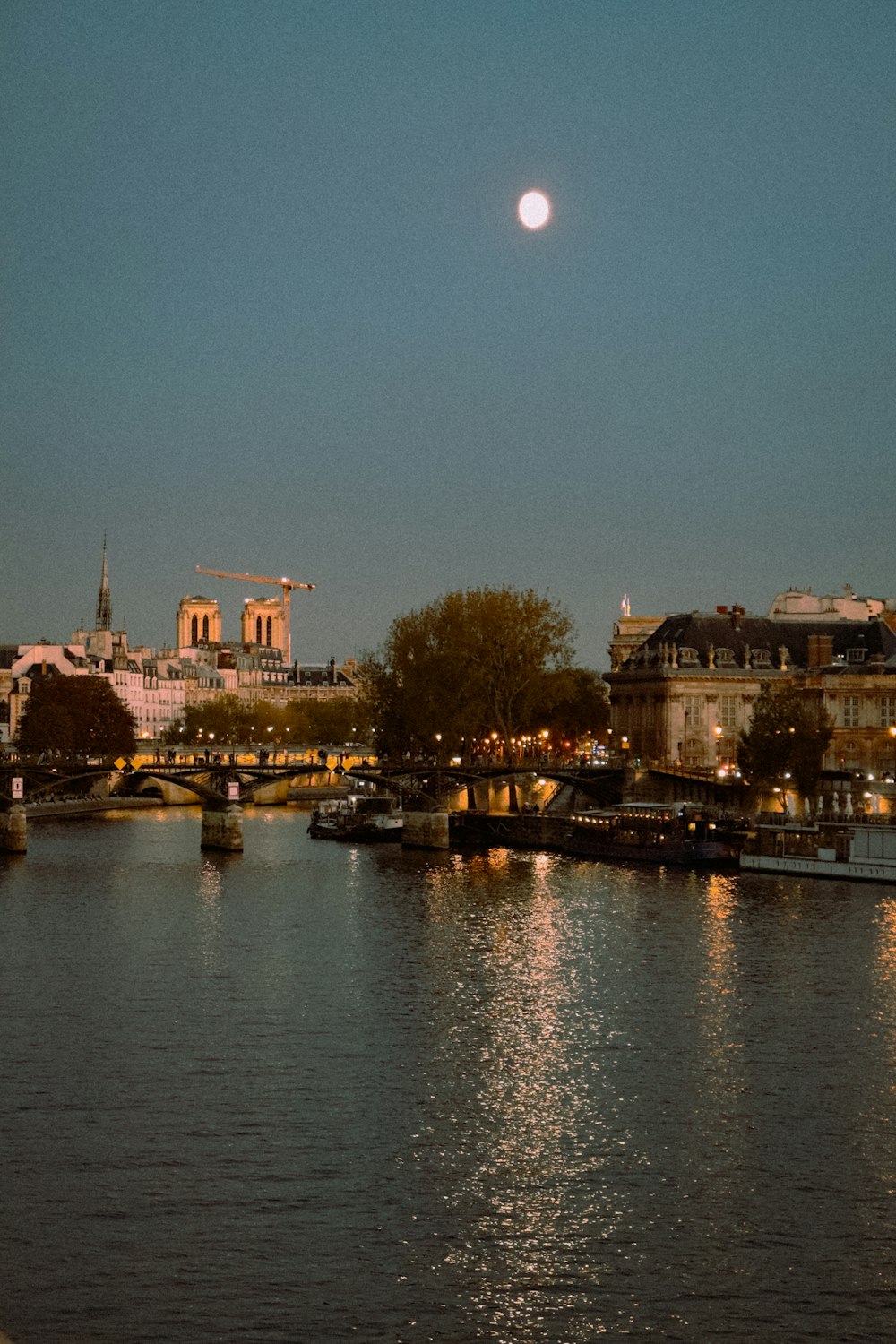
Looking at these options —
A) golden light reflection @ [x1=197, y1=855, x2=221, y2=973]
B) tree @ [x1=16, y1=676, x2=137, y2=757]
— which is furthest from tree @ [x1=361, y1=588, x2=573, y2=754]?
tree @ [x1=16, y1=676, x2=137, y2=757]

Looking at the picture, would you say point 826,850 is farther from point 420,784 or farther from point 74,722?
point 74,722

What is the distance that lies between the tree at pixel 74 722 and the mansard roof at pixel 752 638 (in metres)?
43.3

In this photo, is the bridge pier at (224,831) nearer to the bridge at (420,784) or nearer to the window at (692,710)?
the bridge at (420,784)

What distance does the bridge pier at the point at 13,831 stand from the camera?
77.9m

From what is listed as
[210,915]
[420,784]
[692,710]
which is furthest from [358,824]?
[210,915]

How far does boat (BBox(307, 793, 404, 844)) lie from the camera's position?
3568 inches

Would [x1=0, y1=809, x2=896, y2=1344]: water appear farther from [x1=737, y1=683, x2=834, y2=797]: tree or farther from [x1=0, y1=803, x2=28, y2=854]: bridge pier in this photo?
[x1=737, y1=683, x2=834, y2=797]: tree

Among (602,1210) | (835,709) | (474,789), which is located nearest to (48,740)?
(474,789)

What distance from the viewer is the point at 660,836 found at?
78125 mm

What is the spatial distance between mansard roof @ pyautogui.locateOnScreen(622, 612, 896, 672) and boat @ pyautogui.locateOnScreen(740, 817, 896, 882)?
30.0 metres

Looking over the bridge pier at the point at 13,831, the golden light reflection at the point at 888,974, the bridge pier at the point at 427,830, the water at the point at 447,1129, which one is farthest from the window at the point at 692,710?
the water at the point at 447,1129

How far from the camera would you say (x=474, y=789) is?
4286 inches

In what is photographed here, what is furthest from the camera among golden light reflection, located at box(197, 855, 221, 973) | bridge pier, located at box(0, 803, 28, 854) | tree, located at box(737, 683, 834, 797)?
tree, located at box(737, 683, 834, 797)

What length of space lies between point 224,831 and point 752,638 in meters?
38.7
